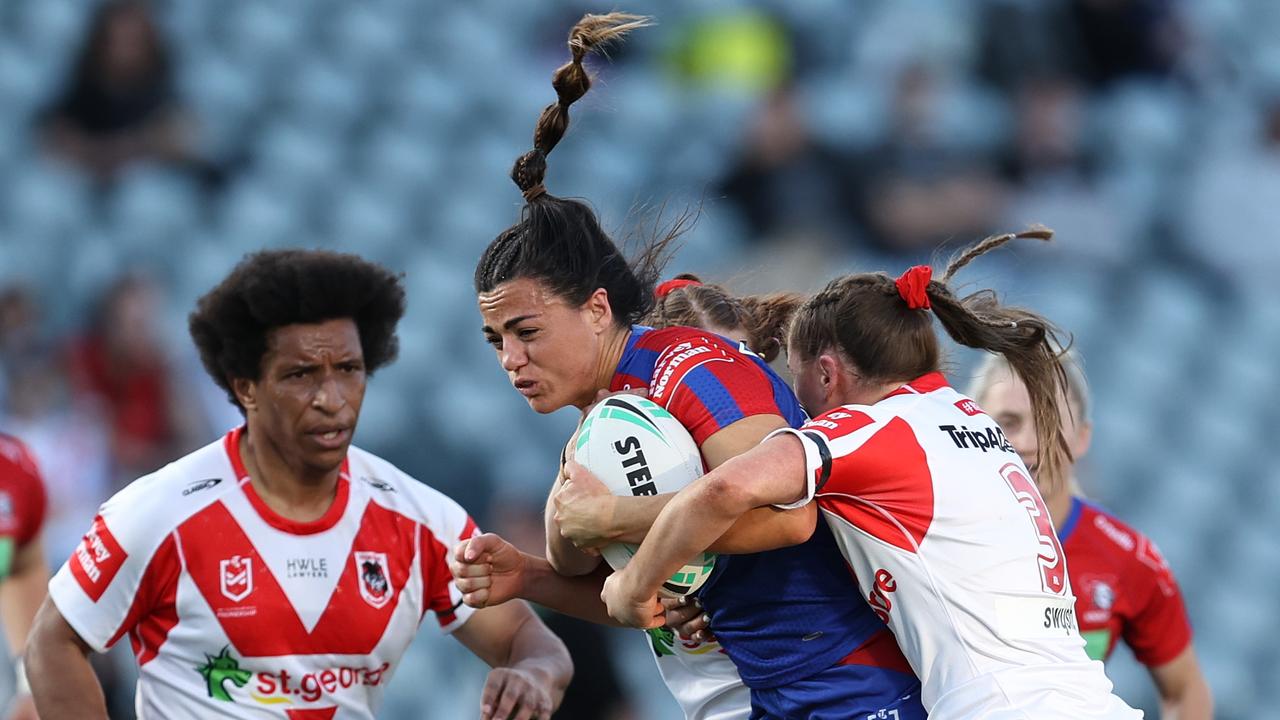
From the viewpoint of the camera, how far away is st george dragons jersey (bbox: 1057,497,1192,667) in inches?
211

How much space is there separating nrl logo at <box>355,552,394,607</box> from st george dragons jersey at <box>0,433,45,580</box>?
181 cm

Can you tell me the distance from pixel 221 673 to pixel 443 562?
671mm

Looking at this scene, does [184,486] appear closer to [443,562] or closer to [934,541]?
[443,562]

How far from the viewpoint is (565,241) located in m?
3.96

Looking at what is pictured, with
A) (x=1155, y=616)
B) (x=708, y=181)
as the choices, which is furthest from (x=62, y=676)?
(x=708, y=181)

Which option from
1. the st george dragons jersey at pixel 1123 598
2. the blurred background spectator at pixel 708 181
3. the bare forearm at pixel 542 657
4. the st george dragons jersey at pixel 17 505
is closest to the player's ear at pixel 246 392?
the bare forearm at pixel 542 657

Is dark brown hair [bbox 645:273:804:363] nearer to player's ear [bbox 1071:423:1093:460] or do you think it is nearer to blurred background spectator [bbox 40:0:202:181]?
player's ear [bbox 1071:423:1093:460]

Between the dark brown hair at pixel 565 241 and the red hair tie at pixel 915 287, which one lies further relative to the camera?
the dark brown hair at pixel 565 241

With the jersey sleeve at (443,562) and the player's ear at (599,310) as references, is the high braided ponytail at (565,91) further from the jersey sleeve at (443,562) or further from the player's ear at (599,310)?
the jersey sleeve at (443,562)

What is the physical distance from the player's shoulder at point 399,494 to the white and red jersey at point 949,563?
1.35 metres

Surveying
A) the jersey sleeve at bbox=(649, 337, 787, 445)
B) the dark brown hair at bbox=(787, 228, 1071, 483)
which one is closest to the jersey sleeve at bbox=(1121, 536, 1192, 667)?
the dark brown hair at bbox=(787, 228, 1071, 483)

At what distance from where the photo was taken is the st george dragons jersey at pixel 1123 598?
5.36 metres

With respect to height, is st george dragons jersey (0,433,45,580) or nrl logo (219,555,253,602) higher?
st george dragons jersey (0,433,45,580)

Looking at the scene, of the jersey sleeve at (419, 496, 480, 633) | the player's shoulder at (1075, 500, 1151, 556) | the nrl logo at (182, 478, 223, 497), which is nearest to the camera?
the nrl logo at (182, 478, 223, 497)
